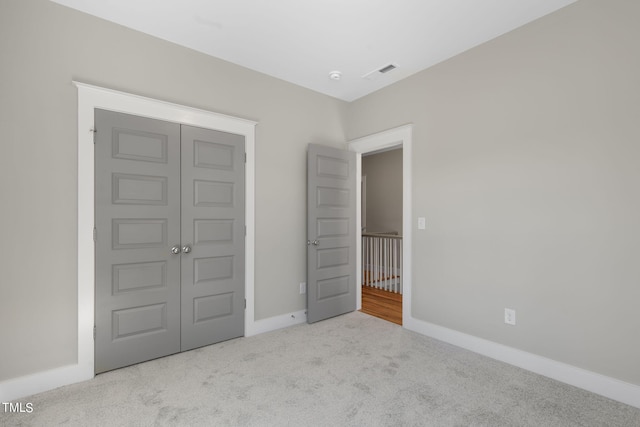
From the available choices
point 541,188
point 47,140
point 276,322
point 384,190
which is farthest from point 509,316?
point 384,190

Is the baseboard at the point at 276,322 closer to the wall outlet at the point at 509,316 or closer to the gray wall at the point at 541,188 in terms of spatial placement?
the gray wall at the point at 541,188

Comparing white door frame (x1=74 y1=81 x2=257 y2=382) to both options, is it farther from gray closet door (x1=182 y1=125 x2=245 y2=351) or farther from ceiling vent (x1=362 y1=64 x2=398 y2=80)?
ceiling vent (x1=362 y1=64 x2=398 y2=80)

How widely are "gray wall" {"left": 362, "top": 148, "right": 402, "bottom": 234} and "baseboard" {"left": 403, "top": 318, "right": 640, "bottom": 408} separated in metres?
3.82

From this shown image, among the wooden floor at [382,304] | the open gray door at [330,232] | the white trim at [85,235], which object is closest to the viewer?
the white trim at [85,235]

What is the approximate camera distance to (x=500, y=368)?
253 cm

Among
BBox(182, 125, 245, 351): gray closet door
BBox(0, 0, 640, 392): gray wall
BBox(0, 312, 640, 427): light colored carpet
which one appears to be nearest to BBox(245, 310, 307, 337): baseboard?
BBox(182, 125, 245, 351): gray closet door

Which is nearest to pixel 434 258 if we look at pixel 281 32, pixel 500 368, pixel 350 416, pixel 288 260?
pixel 500 368

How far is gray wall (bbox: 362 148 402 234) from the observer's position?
22.4 ft

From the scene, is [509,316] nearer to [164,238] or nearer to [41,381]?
[164,238]

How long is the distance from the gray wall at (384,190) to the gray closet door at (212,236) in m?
4.41

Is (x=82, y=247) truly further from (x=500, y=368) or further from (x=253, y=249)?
(x=500, y=368)

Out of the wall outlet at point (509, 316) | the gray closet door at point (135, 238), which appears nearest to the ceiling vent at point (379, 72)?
the gray closet door at point (135, 238)

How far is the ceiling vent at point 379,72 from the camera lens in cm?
321

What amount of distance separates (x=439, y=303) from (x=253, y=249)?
2.00 metres
